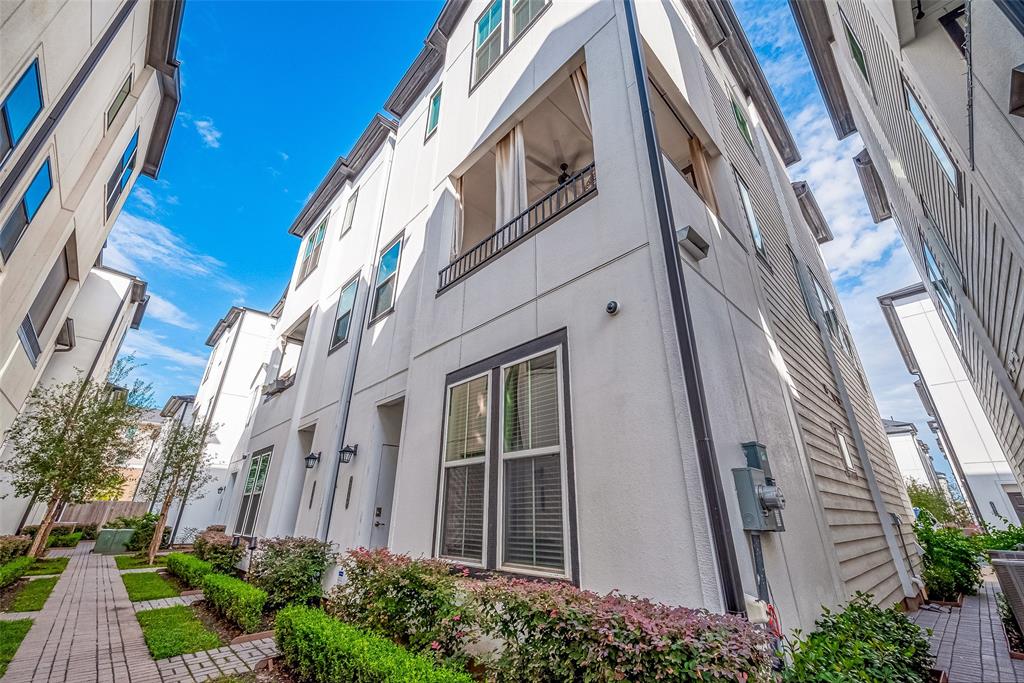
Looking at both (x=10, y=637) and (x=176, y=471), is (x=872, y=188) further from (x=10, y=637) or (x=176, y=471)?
(x=176, y=471)

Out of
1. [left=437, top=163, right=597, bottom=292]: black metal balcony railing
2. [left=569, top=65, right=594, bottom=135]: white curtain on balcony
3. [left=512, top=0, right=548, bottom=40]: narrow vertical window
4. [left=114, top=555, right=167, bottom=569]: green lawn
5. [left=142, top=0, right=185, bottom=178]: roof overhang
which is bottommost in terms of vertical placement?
[left=114, top=555, right=167, bottom=569]: green lawn

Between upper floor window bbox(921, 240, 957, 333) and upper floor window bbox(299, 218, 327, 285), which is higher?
upper floor window bbox(299, 218, 327, 285)

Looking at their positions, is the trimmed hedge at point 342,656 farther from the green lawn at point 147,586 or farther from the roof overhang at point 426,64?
the roof overhang at point 426,64

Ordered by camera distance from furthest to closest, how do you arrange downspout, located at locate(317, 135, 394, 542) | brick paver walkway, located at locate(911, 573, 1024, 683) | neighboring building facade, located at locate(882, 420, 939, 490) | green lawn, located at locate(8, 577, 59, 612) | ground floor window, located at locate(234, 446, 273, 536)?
neighboring building facade, located at locate(882, 420, 939, 490)
ground floor window, located at locate(234, 446, 273, 536)
downspout, located at locate(317, 135, 394, 542)
green lawn, located at locate(8, 577, 59, 612)
brick paver walkway, located at locate(911, 573, 1024, 683)

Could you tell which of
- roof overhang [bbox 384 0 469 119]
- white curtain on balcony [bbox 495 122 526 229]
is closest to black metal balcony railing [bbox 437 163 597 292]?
white curtain on balcony [bbox 495 122 526 229]

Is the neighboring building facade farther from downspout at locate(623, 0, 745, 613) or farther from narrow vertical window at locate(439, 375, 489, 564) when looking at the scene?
narrow vertical window at locate(439, 375, 489, 564)

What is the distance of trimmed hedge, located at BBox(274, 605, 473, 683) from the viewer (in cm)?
294

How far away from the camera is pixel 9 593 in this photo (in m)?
8.05

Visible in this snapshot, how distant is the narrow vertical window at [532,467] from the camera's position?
3564 millimetres

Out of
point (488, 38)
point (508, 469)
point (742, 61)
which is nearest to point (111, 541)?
point (508, 469)

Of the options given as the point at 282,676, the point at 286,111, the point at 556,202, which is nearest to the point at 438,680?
the point at 282,676

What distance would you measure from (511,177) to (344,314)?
5.88m

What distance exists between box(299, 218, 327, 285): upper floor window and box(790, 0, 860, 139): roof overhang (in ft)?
46.6

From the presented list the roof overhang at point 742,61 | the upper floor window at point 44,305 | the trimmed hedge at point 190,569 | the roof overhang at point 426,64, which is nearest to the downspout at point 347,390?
the roof overhang at point 426,64
